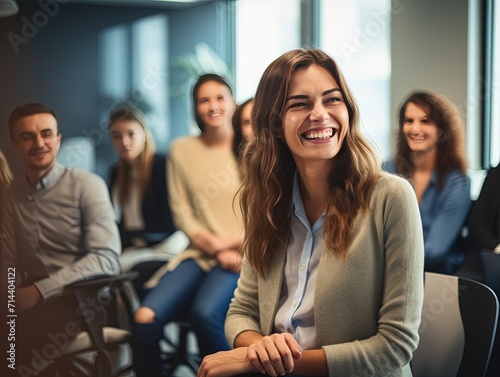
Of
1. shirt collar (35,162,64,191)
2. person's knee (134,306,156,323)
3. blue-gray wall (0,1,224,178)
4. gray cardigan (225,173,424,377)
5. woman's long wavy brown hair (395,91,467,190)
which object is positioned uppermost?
blue-gray wall (0,1,224,178)

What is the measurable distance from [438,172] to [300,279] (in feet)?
3.60

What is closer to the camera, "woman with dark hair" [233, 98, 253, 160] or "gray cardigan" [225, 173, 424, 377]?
"gray cardigan" [225, 173, 424, 377]

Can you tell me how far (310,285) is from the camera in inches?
60.1

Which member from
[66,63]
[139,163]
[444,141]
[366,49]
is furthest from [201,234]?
[366,49]

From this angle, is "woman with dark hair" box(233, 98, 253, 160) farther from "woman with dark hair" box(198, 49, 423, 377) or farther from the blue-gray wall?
"woman with dark hair" box(198, 49, 423, 377)

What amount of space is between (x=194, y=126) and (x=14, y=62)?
837mm

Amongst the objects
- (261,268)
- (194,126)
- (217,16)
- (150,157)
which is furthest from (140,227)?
(261,268)

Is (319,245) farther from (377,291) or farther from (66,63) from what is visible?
(66,63)

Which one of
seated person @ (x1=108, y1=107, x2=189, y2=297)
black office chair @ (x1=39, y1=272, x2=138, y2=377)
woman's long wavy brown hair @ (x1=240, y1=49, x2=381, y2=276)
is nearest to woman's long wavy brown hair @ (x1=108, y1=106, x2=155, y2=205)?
seated person @ (x1=108, y1=107, x2=189, y2=297)

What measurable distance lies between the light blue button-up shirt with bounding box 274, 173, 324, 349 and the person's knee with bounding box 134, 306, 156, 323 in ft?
4.11

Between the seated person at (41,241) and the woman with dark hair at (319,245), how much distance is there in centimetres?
118

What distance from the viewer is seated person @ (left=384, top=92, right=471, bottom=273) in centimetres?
236

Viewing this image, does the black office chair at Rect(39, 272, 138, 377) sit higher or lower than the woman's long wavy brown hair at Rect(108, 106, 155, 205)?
lower

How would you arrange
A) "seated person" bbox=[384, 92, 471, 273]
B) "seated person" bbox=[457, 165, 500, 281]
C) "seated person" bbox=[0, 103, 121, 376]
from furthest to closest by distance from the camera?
"seated person" bbox=[0, 103, 121, 376]
"seated person" bbox=[384, 92, 471, 273]
"seated person" bbox=[457, 165, 500, 281]
